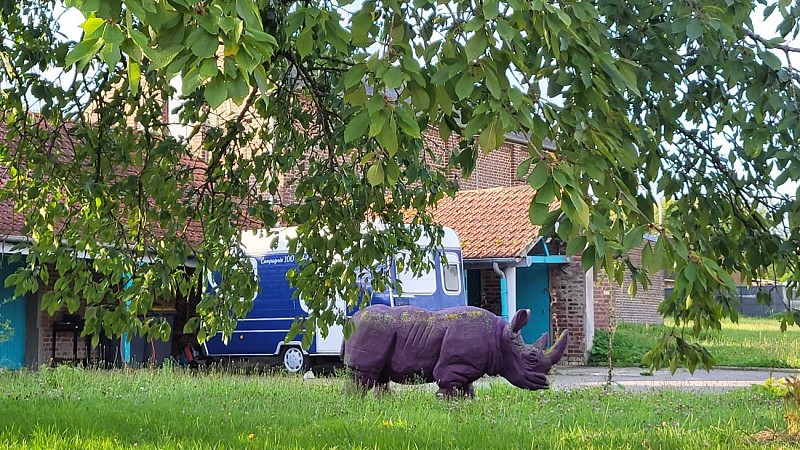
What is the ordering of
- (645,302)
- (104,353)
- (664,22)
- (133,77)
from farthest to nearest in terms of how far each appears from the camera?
(645,302) → (104,353) → (664,22) → (133,77)

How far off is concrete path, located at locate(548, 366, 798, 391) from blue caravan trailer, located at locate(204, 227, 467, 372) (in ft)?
8.07

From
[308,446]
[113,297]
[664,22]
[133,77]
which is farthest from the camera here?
[113,297]

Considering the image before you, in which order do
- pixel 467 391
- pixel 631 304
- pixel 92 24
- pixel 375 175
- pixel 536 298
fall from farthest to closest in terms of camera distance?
pixel 631 304, pixel 536 298, pixel 467 391, pixel 375 175, pixel 92 24

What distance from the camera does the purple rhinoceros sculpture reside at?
413 inches

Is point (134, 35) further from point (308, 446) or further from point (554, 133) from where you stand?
point (308, 446)

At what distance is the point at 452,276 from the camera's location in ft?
59.5

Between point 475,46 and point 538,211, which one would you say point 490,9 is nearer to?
point 475,46

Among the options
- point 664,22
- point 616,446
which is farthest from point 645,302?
point 664,22

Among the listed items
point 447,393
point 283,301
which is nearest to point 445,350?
point 447,393

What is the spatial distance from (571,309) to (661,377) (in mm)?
3335

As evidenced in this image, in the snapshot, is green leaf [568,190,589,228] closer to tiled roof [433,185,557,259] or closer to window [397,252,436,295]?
window [397,252,436,295]

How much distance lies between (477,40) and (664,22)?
1.79 meters

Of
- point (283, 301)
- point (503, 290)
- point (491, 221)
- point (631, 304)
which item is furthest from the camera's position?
point (631, 304)

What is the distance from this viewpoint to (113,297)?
7184 mm
